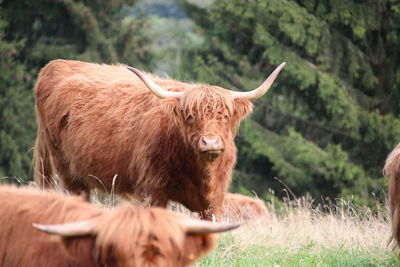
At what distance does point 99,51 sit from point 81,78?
14287 mm

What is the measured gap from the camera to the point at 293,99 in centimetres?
1955

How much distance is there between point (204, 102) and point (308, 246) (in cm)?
149

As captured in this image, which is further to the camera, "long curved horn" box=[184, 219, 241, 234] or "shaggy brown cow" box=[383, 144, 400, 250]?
"shaggy brown cow" box=[383, 144, 400, 250]

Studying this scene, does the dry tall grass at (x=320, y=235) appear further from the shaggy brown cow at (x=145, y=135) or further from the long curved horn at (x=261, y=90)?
the long curved horn at (x=261, y=90)

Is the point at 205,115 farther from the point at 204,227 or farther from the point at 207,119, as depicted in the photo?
the point at 204,227

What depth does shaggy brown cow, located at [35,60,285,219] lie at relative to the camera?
7371mm

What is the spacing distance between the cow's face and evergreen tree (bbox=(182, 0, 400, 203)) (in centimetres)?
997

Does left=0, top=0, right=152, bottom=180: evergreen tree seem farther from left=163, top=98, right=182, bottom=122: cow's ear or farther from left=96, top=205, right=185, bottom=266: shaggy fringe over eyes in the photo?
left=96, top=205, right=185, bottom=266: shaggy fringe over eyes

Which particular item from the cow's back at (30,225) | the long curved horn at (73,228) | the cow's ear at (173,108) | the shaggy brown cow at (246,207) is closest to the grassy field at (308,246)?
the cow's ear at (173,108)

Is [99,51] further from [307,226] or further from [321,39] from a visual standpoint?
[307,226]

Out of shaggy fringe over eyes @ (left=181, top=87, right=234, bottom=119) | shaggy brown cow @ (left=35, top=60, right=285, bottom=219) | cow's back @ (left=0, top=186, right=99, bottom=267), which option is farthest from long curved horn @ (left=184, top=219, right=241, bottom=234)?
shaggy fringe over eyes @ (left=181, top=87, right=234, bottom=119)

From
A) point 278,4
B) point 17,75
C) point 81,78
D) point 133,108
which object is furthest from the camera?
point 17,75

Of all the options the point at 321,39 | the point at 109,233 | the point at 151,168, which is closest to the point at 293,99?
the point at 321,39

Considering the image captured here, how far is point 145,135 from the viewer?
304 inches
